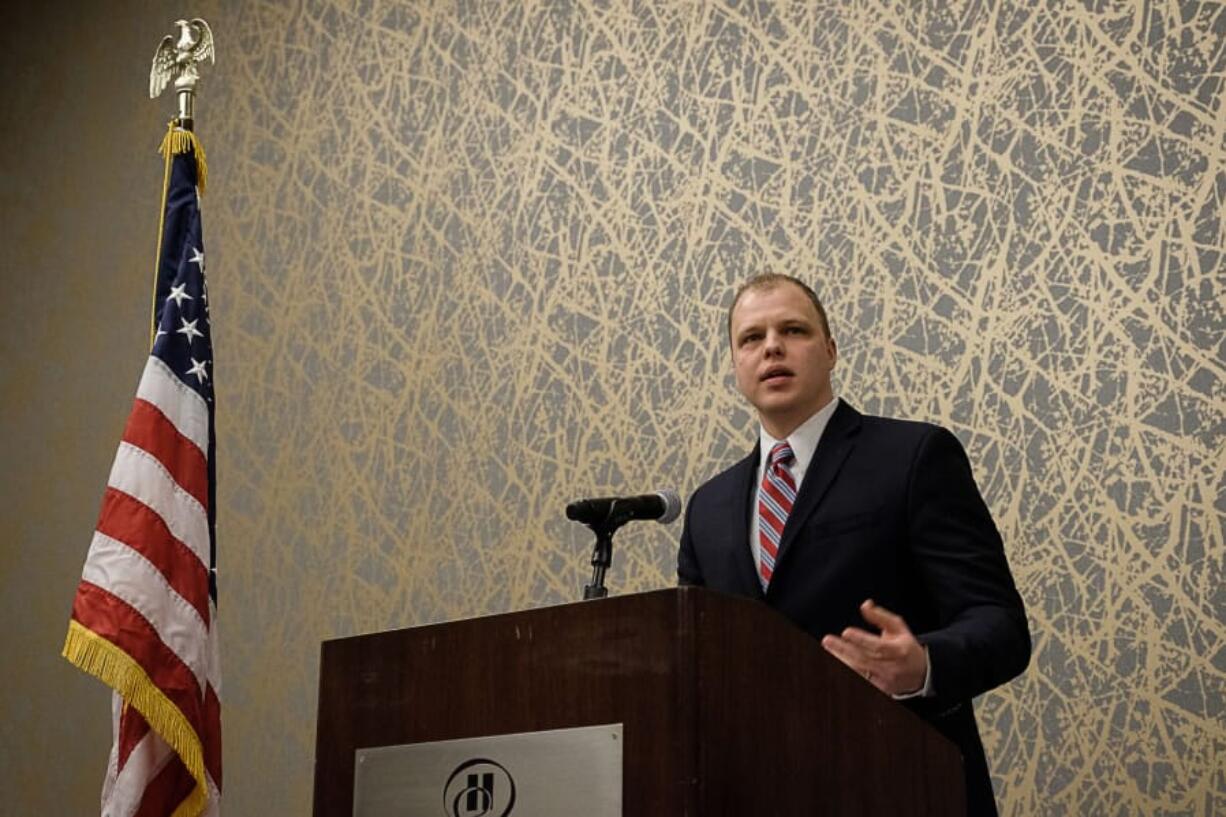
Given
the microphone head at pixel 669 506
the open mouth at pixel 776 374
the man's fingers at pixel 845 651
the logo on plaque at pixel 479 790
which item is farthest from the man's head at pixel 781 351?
the logo on plaque at pixel 479 790

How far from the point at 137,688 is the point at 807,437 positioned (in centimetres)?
127

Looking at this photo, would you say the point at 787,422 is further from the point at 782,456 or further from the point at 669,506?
the point at 669,506

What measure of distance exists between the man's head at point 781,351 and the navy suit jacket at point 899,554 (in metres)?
0.10

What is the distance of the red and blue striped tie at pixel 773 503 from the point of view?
7.32ft

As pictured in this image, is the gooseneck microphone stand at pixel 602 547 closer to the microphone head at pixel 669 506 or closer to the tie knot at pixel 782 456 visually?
the microphone head at pixel 669 506

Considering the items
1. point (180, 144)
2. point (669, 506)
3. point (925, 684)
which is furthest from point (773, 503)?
point (180, 144)

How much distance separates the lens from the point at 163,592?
2.76 m

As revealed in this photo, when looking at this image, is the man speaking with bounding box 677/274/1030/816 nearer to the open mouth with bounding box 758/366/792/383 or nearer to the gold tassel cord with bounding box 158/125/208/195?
the open mouth with bounding box 758/366/792/383

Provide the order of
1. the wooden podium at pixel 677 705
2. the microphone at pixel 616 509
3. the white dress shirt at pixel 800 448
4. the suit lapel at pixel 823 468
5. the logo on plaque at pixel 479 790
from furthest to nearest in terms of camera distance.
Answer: the white dress shirt at pixel 800 448 → the suit lapel at pixel 823 468 → the microphone at pixel 616 509 → the logo on plaque at pixel 479 790 → the wooden podium at pixel 677 705

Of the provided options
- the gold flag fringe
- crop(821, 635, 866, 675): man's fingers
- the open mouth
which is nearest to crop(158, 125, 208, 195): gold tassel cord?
the gold flag fringe

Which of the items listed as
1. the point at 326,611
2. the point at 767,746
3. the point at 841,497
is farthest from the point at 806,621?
the point at 326,611

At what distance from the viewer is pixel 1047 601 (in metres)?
2.77

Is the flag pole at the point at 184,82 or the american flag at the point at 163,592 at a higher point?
the flag pole at the point at 184,82

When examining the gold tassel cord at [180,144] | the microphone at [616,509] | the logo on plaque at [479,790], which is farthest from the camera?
the gold tassel cord at [180,144]
